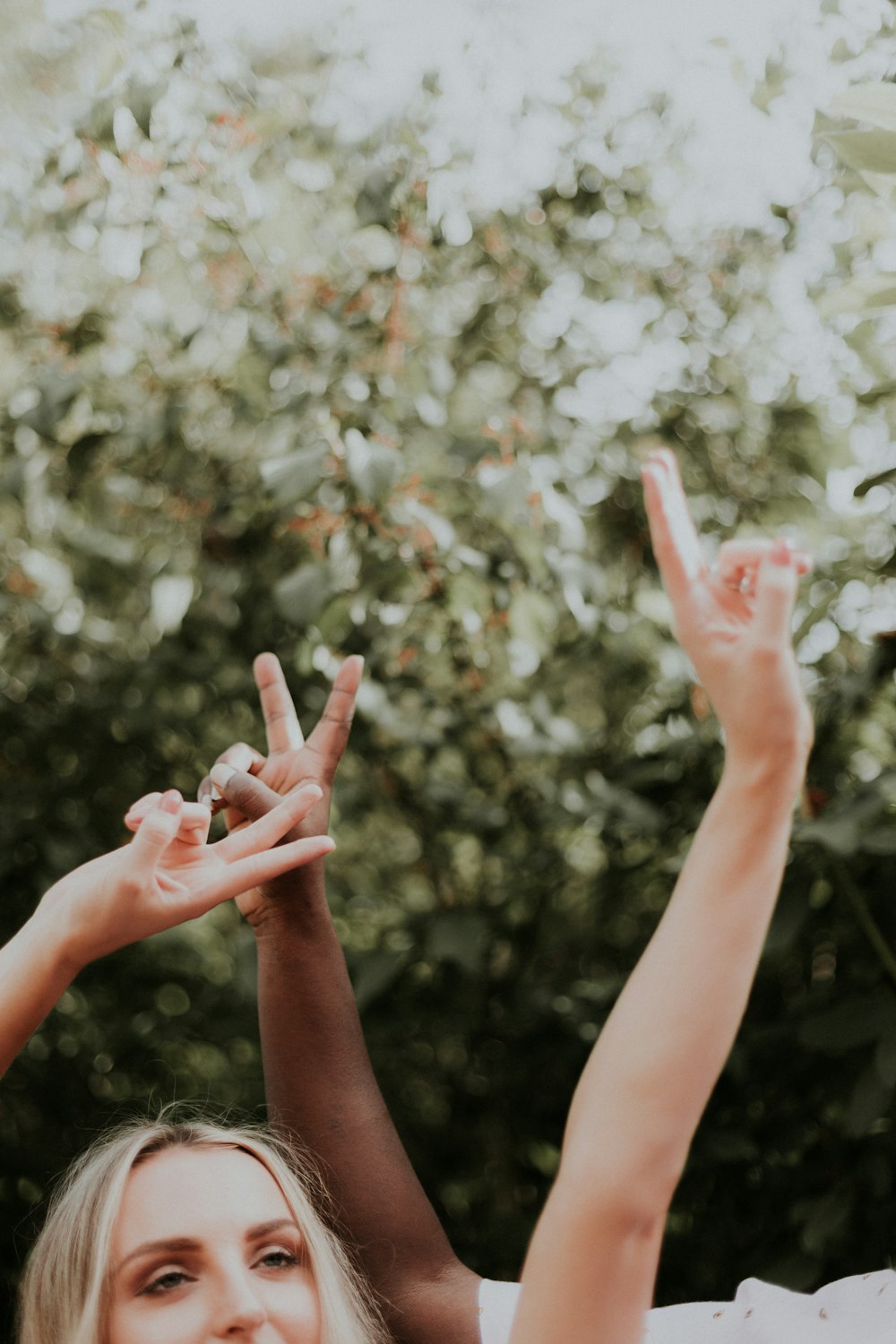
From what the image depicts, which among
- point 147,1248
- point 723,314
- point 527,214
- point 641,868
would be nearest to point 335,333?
point 527,214

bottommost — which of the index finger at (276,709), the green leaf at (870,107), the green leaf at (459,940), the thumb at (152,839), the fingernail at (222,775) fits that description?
the green leaf at (459,940)

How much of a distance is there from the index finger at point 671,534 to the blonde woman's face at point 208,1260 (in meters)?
0.55

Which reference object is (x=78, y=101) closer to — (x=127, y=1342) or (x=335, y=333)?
(x=335, y=333)

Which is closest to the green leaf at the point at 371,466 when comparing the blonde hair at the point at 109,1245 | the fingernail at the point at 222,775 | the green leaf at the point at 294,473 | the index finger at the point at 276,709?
the green leaf at the point at 294,473

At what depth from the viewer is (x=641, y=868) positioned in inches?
57.5

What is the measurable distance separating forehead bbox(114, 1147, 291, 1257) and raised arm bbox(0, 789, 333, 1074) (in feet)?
0.61

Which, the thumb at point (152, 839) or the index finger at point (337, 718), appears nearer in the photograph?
the thumb at point (152, 839)

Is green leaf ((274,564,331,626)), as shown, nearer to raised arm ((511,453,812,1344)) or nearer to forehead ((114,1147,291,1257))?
forehead ((114,1147,291,1257))

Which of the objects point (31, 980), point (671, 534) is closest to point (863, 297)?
point (671, 534)

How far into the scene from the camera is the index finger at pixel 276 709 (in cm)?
105

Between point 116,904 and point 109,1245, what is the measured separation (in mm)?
291

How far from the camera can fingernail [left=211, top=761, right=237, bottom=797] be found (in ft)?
3.04

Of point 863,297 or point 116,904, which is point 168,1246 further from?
point 863,297

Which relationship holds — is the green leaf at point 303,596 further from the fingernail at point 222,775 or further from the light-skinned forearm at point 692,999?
the light-skinned forearm at point 692,999
